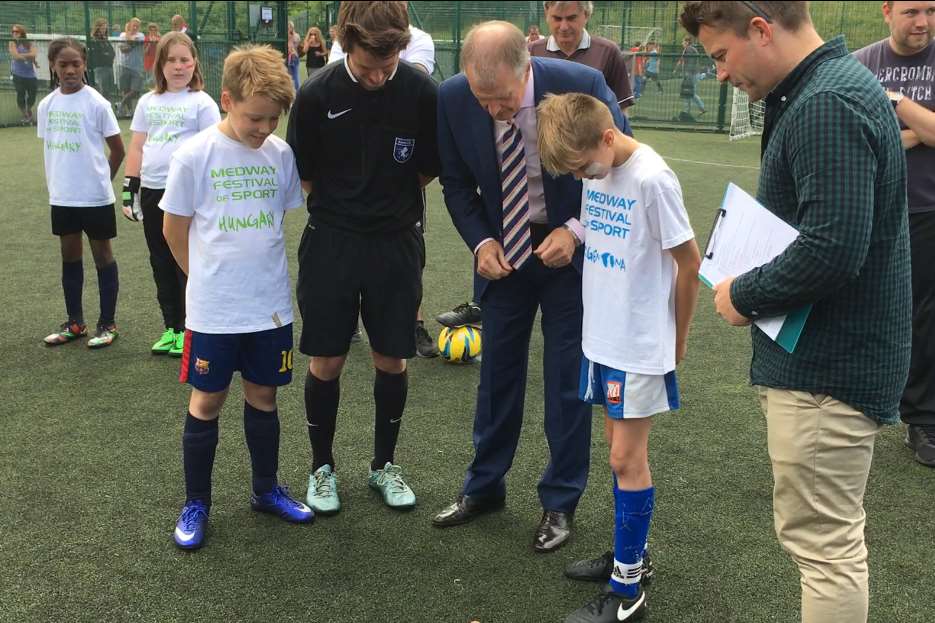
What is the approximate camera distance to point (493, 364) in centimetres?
344

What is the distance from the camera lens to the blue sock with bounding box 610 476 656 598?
2859 millimetres

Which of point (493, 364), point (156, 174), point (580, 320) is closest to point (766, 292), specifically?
point (580, 320)

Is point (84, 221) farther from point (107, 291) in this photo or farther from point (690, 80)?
point (690, 80)

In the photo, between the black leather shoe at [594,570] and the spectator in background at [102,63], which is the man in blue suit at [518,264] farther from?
the spectator in background at [102,63]

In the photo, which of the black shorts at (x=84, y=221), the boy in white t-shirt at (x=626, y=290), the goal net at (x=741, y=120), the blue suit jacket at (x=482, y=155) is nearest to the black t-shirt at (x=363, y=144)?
the blue suit jacket at (x=482, y=155)

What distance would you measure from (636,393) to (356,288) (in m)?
1.18

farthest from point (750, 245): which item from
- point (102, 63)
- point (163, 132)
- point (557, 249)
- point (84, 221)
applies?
point (102, 63)

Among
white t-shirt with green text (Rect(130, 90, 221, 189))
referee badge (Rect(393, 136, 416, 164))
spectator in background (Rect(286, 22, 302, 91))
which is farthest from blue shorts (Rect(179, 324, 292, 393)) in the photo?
spectator in background (Rect(286, 22, 302, 91))

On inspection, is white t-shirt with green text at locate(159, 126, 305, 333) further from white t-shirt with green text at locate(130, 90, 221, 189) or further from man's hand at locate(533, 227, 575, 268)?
white t-shirt with green text at locate(130, 90, 221, 189)

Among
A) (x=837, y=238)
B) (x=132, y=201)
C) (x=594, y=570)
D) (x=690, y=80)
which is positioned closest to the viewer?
(x=837, y=238)

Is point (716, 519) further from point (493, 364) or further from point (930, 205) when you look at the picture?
point (930, 205)

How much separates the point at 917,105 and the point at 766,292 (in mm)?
2351

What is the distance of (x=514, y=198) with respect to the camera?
10.6 feet

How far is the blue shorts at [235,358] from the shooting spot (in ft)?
10.8
